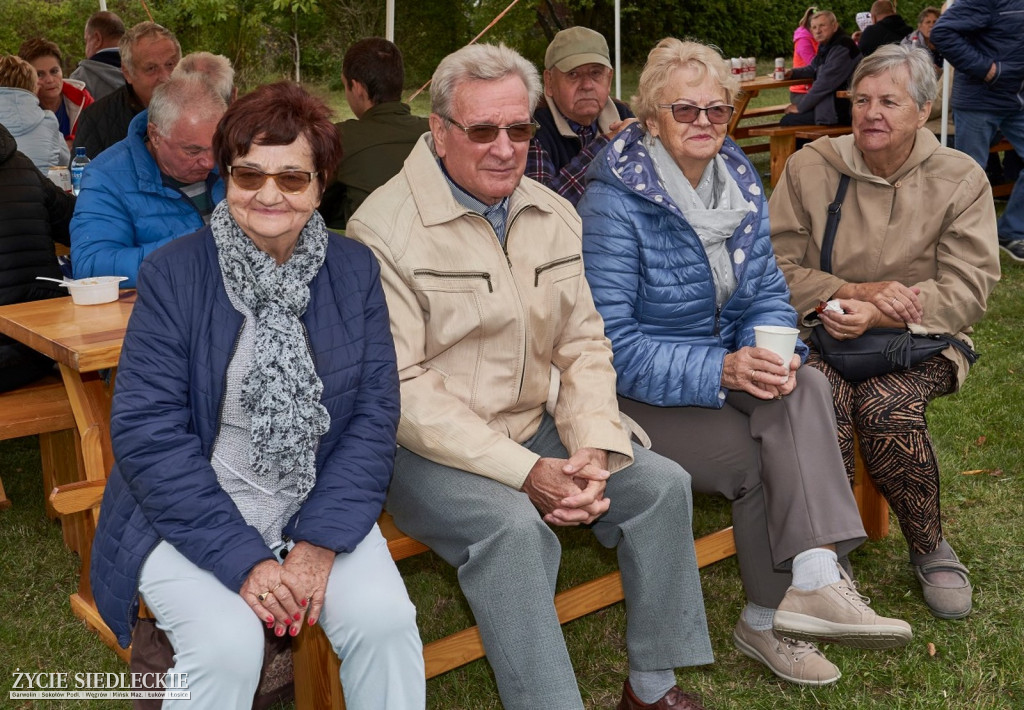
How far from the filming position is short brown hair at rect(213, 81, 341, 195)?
2.27 m

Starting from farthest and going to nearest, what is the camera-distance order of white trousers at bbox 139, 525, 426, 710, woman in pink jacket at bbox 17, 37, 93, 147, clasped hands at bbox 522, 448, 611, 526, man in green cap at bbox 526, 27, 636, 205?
woman in pink jacket at bbox 17, 37, 93, 147 < man in green cap at bbox 526, 27, 636, 205 < clasped hands at bbox 522, 448, 611, 526 < white trousers at bbox 139, 525, 426, 710

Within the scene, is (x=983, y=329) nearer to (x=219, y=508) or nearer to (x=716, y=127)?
(x=716, y=127)

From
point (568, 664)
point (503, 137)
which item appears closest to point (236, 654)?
point (568, 664)

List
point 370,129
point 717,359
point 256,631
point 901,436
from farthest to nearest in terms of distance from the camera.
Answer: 1. point 370,129
2. point 901,436
3. point 717,359
4. point 256,631

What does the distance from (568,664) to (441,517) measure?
1.44ft

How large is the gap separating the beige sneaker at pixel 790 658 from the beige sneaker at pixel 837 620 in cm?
9

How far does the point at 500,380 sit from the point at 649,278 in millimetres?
584

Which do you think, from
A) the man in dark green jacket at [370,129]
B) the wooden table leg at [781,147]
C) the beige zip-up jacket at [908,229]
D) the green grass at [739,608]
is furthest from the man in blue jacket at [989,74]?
the man in dark green jacket at [370,129]

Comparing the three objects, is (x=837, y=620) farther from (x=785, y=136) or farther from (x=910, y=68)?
(x=785, y=136)

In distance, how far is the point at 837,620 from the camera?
8.86ft

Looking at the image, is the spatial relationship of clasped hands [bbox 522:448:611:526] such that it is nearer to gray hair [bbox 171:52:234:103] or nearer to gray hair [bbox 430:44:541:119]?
gray hair [bbox 430:44:541:119]

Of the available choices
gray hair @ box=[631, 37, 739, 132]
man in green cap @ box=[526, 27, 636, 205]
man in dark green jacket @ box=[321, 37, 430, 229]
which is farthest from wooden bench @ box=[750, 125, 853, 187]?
gray hair @ box=[631, 37, 739, 132]

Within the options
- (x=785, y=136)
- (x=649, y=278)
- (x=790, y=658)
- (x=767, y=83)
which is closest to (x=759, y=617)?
(x=790, y=658)

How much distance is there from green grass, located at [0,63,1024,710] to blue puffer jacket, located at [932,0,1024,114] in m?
3.63
